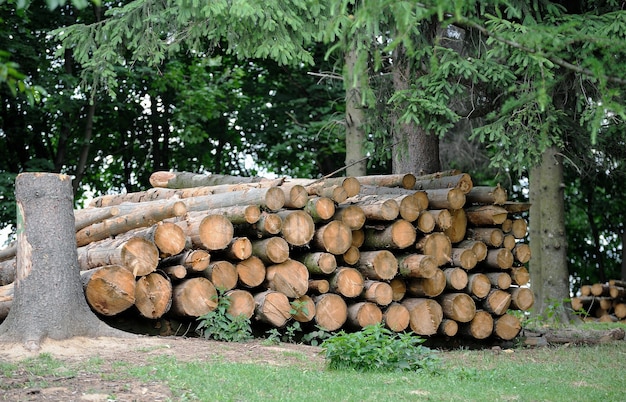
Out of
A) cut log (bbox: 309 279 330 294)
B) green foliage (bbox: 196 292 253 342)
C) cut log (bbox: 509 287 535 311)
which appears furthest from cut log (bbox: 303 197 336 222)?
cut log (bbox: 509 287 535 311)

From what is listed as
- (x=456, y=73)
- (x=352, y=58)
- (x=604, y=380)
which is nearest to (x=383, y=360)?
(x=604, y=380)

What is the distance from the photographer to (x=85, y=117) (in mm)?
20062

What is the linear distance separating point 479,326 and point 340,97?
11597mm

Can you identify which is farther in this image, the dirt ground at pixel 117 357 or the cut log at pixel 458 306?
the cut log at pixel 458 306

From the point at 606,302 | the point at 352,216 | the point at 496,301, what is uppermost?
the point at 352,216

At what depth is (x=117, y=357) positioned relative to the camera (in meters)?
7.46

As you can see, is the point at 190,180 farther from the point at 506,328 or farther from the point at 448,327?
the point at 506,328

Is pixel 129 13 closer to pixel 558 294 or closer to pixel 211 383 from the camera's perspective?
pixel 211 383

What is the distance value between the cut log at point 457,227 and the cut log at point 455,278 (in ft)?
1.70

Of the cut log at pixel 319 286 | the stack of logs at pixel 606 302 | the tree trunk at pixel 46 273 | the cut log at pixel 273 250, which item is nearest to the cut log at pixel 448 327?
the cut log at pixel 319 286

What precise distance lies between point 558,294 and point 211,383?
979cm

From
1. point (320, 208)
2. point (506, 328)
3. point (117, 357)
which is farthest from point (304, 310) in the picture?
point (506, 328)

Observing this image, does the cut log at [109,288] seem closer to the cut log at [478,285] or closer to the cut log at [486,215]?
the cut log at [478,285]

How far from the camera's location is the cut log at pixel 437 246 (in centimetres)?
1055
